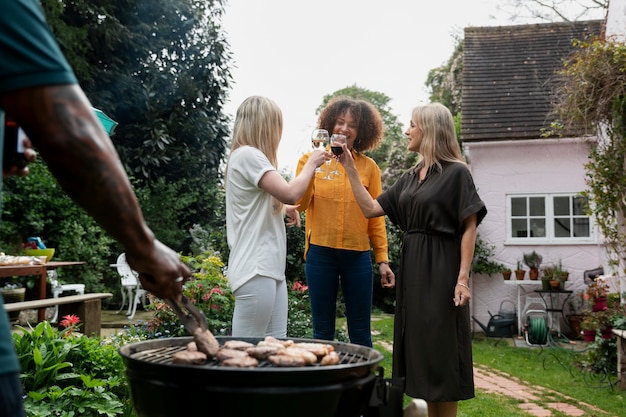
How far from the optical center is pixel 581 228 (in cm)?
1062

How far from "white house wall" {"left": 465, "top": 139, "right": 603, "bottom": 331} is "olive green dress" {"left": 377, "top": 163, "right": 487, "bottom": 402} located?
757 cm

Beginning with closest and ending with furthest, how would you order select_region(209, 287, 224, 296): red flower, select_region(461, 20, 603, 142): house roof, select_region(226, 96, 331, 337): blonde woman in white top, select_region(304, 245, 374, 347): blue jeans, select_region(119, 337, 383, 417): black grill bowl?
1. select_region(119, 337, 383, 417): black grill bowl
2. select_region(226, 96, 331, 337): blonde woman in white top
3. select_region(304, 245, 374, 347): blue jeans
4. select_region(209, 287, 224, 296): red flower
5. select_region(461, 20, 603, 142): house roof

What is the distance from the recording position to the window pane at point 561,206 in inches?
421

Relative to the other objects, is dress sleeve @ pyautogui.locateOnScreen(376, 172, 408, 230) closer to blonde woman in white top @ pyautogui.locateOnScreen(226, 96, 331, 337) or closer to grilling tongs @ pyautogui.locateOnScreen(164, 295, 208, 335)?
blonde woman in white top @ pyautogui.locateOnScreen(226, 96, 331, 337)

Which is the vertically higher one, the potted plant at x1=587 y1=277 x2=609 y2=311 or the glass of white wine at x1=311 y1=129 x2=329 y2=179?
the glass of white wine at x1=311 y1=129 x2=329 y2=179

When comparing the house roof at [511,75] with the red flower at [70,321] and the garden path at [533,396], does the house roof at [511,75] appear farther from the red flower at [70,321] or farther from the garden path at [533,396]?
the red flower at [70,321]

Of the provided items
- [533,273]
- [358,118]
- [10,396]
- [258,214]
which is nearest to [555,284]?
[533,273]

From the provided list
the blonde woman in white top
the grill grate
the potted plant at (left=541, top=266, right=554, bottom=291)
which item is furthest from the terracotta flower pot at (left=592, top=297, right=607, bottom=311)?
the grill grate

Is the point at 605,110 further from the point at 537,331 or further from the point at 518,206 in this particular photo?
the point at 518,206

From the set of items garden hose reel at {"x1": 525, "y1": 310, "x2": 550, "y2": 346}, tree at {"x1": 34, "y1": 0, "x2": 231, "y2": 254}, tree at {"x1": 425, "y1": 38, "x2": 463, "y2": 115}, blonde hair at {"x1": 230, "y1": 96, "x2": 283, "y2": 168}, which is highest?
tree at {"x1": 425, "y1": 38, "x2": 463, "y2": 115}

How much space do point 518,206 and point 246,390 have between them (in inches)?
395

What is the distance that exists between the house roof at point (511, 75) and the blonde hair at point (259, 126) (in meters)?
8.16

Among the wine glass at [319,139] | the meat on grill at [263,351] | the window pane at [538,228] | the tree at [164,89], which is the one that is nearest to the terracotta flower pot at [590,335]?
the window pane at [538,228]

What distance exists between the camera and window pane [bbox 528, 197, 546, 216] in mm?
10766
